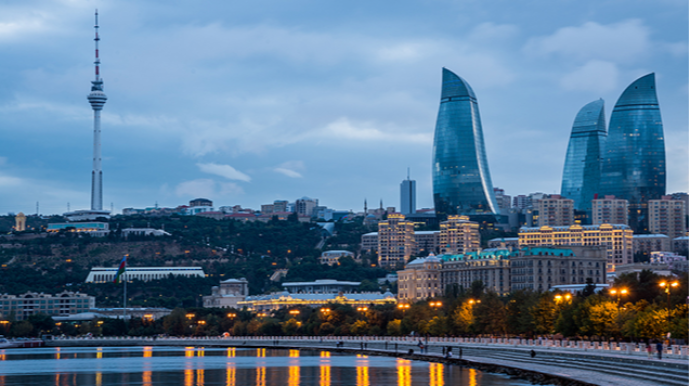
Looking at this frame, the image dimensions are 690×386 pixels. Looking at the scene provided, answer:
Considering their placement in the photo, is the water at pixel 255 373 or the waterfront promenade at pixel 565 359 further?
the water at pixel 255 373

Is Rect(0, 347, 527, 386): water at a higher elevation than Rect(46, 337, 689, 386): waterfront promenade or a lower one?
lower

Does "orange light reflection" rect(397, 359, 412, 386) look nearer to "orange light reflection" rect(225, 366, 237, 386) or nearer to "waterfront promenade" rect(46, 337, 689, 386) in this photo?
"waterfront promenade" rect(46, 337, 689, 386)

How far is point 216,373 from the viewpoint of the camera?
10469 cm

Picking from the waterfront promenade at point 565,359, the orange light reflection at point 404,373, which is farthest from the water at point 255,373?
the waterfront promenade at point 565,359

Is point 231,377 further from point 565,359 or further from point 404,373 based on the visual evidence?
point 565,359

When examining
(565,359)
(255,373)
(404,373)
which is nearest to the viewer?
(565,359)

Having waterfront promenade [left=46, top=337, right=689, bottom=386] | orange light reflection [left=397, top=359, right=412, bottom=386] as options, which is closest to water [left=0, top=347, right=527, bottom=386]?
orange light reflection [left=397, top=359, right=412, bottom=386]

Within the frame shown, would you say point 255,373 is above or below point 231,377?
below

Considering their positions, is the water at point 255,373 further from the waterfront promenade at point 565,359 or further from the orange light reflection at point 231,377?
the waterfront promenade at point 565,359

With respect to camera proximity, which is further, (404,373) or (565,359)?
(404,373)

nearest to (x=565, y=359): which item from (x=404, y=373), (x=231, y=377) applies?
(x=404, y=373)

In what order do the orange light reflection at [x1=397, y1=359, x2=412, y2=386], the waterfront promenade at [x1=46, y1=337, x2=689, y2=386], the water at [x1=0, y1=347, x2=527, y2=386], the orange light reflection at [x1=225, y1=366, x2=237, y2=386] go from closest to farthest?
the waterfront promenade at [x1=46, y1=337, x2=689, y2=386] < the orange light reflection at [x1=397, y1=359, x2=412, y2=386] < the water at [x1=0, y1=347, x2=527, y2=386] < the orange light reflection at [x1=225, y1=366, x2=237, y2=386]

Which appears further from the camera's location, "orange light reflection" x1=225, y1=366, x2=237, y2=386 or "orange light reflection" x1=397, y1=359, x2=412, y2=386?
"orange light reflection" x1=225, y1=366, x2=237, y2=386

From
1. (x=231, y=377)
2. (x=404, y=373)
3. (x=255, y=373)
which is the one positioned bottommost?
(x=255, y=373)
